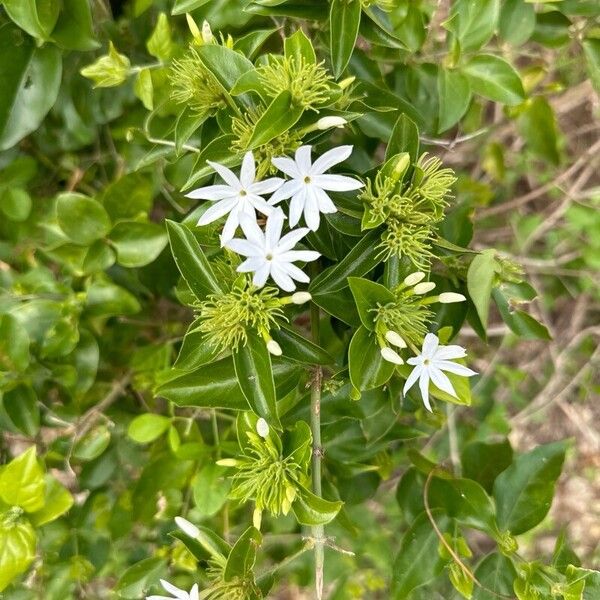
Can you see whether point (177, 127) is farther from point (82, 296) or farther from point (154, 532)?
point (154, 532)

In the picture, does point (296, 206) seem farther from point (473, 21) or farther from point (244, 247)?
point (473, 21)

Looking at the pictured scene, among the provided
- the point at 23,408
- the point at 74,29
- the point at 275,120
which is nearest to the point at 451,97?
the point at 275,120

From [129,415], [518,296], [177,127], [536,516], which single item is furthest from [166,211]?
[536,516]

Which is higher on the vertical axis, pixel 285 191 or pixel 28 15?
pixel 28 15

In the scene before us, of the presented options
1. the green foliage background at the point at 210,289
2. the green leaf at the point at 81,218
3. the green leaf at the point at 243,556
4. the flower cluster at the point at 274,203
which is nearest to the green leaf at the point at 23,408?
the green foliage background at the point at 210,289

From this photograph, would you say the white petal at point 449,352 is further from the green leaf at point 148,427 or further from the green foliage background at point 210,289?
the green leaf at point 148,427

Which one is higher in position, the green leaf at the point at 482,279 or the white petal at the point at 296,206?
the white petal at the point at 296,206

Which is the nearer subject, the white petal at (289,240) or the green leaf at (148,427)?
the white petal at (289,240)
